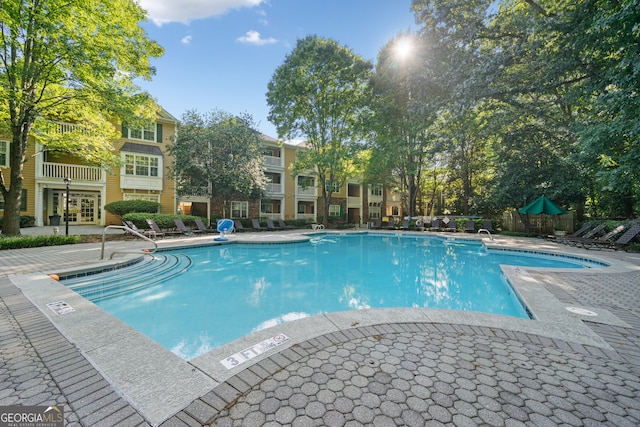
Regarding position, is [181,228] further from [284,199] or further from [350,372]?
[350,372]

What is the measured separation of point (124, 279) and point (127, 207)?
13006 mm

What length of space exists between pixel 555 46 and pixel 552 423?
13327 millimetres

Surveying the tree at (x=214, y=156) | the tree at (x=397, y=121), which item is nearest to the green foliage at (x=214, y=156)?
the tree at (x=214, y=156)

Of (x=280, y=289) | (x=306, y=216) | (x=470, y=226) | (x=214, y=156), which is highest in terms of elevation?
(x=214, y=156)

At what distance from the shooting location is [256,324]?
4.41m

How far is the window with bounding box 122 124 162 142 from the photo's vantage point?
60.0ft

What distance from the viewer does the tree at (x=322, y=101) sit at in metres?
17.5

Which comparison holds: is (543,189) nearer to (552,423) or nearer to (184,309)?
(552,423)

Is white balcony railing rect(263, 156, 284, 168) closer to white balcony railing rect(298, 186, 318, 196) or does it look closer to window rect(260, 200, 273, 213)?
white balcony railing rect(298, 186, 318, 196)

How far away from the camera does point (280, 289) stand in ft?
20.8

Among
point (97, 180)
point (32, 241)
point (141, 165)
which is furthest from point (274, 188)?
point (32, 241)

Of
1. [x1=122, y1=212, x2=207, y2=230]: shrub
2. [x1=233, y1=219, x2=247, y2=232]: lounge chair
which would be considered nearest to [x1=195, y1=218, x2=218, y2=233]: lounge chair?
[x1=122, y1=212, x2=207, y2=230]: shrub

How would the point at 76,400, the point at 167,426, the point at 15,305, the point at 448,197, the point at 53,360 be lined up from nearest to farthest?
1. the point at 167,426
2. the point at 76,400
3. the point at 53,360
4. the point at 15,305
5. the point at 448,197

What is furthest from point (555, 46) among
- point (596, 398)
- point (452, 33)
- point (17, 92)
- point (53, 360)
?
point (17, 92)
